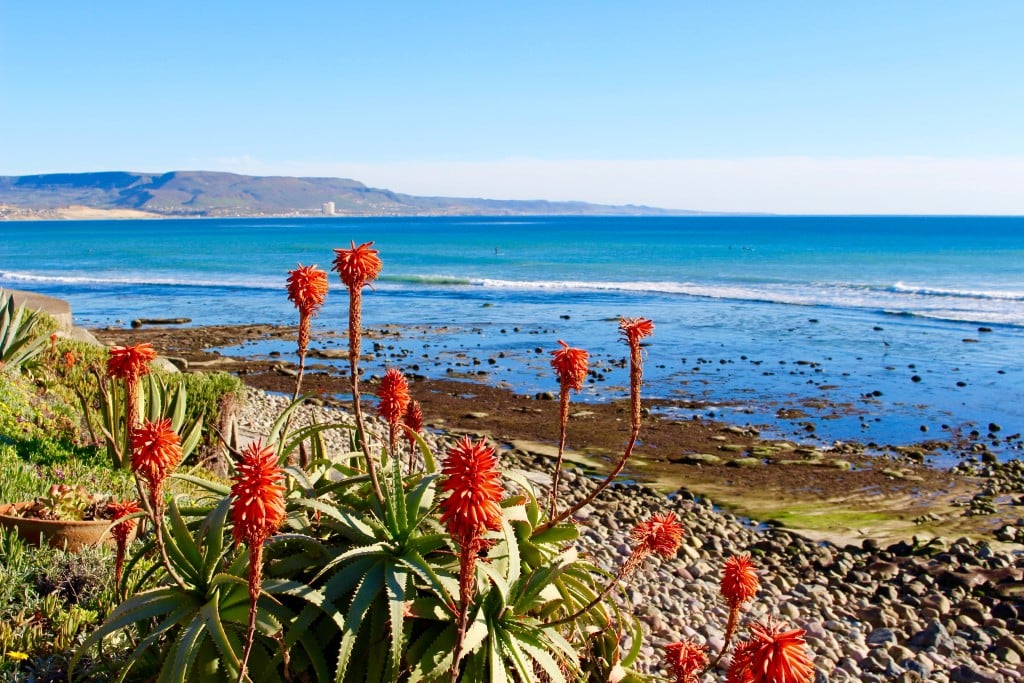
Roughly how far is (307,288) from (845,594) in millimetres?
8983

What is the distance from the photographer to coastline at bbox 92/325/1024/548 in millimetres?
13648

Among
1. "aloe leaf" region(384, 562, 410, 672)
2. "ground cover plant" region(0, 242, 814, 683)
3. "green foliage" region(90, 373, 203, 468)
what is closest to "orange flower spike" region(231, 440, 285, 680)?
"ground cover plant" region(0, 242, 814, 683)

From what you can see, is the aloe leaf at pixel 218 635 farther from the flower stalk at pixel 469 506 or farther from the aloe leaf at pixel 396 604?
the flower stalk at pixel 469 506

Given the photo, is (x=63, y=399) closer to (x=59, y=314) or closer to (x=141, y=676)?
(x=59, y=314)

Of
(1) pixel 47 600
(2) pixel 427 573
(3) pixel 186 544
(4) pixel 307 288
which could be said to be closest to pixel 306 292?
(4) pixel 307 288

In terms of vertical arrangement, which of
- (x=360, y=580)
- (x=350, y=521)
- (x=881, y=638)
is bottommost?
(x=881, y=638)

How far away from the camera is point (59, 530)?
612cm

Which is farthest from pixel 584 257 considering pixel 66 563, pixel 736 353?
pixel 66 563

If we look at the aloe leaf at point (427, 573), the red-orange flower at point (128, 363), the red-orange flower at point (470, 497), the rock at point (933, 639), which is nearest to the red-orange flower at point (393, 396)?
the aloe leaf at point (427, 573)

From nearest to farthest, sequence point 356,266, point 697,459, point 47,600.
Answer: point 356,266 < point 47,600 < point 697,459

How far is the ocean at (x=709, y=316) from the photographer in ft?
73.2

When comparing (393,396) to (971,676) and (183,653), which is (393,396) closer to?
(183,653)

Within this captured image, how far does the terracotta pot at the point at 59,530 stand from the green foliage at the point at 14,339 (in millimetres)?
5422

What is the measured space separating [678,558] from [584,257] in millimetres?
72480
